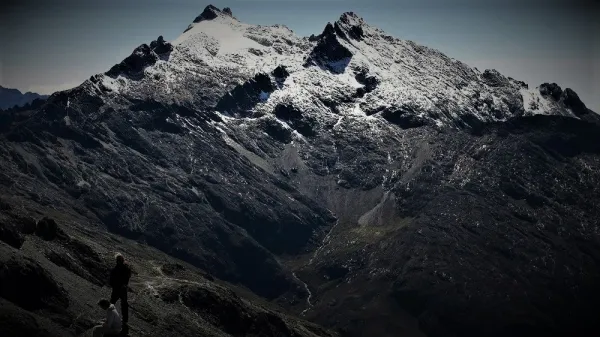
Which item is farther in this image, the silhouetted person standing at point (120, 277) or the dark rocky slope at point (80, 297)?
the dark rocky slope at point (80, 297)

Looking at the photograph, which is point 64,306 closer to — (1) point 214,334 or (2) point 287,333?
(1) point 214,334

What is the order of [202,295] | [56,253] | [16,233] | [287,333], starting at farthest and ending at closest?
[287,333] → [202,295] → [56,253] → [16,233]

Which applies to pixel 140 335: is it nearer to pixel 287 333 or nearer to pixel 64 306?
pixel 64 306

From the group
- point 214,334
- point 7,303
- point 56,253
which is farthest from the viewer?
point 214,334

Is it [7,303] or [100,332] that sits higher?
[100,332]

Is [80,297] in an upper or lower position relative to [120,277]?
lower

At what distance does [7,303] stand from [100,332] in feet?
66.3

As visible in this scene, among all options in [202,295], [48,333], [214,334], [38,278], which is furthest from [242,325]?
[48,333]

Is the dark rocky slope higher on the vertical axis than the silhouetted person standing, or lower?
lower

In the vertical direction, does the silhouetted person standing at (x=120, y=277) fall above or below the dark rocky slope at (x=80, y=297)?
above

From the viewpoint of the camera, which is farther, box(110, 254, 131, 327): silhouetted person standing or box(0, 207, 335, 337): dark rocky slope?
box(0, 207, 335, 337): dark rocky slope

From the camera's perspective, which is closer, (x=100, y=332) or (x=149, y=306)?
(x=100, y=332)

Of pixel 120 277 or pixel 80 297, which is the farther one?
pixel 80 297

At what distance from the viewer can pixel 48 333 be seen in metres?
78.2
